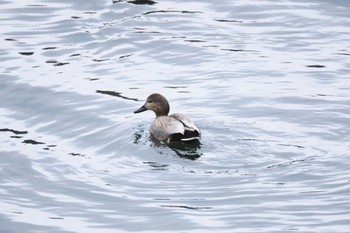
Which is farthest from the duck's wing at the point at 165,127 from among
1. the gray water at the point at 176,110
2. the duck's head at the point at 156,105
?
the duck's head at the point at 156,105

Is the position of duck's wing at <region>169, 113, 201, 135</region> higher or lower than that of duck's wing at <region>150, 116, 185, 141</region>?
higher

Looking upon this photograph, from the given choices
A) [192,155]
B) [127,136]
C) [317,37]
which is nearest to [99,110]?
[127,136]

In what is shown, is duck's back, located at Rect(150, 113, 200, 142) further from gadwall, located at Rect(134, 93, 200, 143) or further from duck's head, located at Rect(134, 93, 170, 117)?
duck's head, located at Rect(134, 93, 170, 117)

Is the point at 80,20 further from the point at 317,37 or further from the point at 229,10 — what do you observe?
the point at 317,37

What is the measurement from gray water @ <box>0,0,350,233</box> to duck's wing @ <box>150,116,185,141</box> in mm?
189

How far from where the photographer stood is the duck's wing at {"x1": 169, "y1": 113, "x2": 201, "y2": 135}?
1324 cm

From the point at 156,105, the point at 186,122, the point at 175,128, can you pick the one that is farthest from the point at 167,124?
the point at 156,105

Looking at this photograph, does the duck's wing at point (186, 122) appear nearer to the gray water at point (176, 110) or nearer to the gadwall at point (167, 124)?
the gadwall at point (167, 124)

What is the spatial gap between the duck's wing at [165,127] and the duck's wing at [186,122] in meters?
0.04

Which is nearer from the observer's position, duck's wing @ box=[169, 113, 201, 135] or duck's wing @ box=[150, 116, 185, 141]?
duck's wing @ box=[169, 113, 201, 135]

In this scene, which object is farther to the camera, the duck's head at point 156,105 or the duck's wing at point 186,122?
the duck's head at point 156,105

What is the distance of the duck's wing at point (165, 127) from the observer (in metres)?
Answer: 13.5

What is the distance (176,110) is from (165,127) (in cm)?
114

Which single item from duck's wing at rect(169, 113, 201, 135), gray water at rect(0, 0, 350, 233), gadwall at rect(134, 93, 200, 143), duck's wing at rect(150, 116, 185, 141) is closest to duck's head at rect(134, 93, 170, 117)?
gadwall at rect(134, 93, 200, 143)
